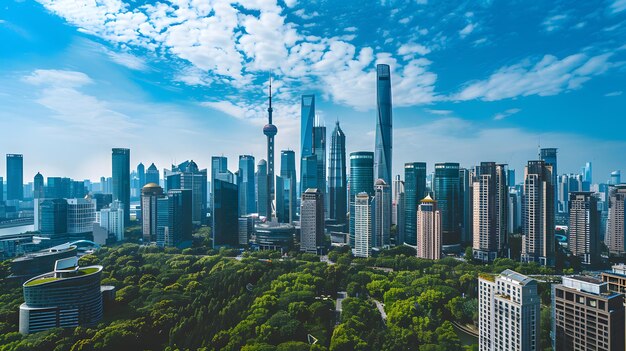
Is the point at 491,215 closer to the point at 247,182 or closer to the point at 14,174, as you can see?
the point at 247,182

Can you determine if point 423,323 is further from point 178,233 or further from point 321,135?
point 321,135

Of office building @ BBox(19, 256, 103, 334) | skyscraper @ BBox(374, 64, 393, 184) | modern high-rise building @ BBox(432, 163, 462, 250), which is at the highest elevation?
skyscraper @ BBox(374, 64, 393, 184)

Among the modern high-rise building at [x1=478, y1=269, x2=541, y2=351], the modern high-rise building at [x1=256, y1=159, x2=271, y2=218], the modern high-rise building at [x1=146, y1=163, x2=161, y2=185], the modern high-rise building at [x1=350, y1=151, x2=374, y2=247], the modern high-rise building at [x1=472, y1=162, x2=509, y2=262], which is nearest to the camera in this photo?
the modern high-rise building at [x1=478, y1=269, x2=541, y2=351]

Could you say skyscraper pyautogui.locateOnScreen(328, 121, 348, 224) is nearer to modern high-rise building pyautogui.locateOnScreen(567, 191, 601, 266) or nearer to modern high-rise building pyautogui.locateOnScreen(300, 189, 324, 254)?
modern high-rise building pyautogui.locateOnScreen(300, 189, 324, 254)

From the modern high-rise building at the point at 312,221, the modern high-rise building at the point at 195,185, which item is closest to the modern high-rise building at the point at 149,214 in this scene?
the modern high-rise building at the point at 195,185

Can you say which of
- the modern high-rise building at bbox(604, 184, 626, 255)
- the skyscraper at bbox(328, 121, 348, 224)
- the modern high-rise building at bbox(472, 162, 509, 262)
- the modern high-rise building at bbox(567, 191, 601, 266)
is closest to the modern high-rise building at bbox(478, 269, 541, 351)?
the modern high-rise building at bbox(472, 162, 509, 262)

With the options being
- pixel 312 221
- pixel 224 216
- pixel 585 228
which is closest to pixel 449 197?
pixel 585 228
